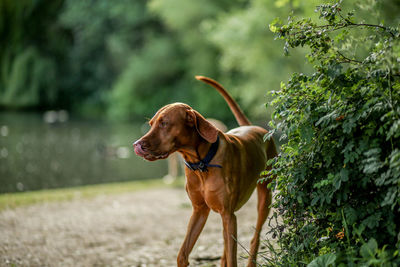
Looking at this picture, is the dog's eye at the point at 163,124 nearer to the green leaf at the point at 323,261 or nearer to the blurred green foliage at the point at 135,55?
the green leaf at the point at 323,261

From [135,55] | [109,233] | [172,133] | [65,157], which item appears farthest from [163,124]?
[135,55]

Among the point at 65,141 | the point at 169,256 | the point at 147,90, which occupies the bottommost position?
the point at 169,256

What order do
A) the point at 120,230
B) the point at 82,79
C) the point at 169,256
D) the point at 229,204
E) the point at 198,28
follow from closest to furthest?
1. the point at 229,204
2. the point at 169,256
3. the point at 120,230
4. the point at 198,28
5. the point at 82,79

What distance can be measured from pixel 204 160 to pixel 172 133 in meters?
0.33

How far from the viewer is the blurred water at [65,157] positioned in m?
12.4

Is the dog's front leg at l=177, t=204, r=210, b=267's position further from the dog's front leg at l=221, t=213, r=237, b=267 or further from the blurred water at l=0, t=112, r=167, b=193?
the blurred water at l=0, t=112, r=167, b=193

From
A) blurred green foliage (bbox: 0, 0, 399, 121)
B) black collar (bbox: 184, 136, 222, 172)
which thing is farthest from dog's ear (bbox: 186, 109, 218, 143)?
blurred green foliage (bbox: 0, 0, 399, 121)

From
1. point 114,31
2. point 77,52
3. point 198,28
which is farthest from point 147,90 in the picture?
point 77,52

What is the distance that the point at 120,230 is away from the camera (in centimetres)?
659

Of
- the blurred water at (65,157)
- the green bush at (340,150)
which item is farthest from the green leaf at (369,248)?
the blurred water at (65,157)

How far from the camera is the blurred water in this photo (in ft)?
40.6

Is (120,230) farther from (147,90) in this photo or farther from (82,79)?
(82,79)

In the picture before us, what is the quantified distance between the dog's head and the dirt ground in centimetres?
161

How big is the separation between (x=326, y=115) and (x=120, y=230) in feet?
14.7
